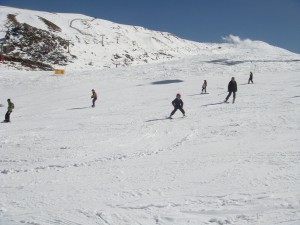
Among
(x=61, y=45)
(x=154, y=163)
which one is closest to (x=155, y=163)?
(x=154, y=163)

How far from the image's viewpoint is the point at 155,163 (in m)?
9.51

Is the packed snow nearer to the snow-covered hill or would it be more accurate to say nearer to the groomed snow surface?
the groomed snow surface

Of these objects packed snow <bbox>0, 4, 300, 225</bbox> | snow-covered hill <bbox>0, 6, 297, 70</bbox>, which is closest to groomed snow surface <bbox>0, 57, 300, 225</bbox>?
packed snow <bbox>0, 4, 300, 225</bbox>

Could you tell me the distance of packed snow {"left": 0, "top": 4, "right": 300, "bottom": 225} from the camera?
658 centimetres

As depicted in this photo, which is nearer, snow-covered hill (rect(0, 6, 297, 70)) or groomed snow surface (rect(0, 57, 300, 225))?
groomed snow surface (rect(0, 57, 300, 225))

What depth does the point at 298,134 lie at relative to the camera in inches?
447

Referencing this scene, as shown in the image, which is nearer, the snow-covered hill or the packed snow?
the packed snow

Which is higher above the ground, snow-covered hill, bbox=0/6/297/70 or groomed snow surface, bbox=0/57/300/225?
snow-covered hill, bbox=0/6/297/70

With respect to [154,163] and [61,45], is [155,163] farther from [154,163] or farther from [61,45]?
[61,45]

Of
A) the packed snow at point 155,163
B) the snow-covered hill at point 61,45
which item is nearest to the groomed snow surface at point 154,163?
the packed snow at point 155,163

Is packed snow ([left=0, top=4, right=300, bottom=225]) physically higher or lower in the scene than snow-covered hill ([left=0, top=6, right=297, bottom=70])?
lower

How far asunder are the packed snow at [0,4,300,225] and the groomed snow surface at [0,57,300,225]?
0.09ft

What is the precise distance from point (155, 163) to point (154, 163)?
29 mm

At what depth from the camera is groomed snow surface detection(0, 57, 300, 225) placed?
6.58m
